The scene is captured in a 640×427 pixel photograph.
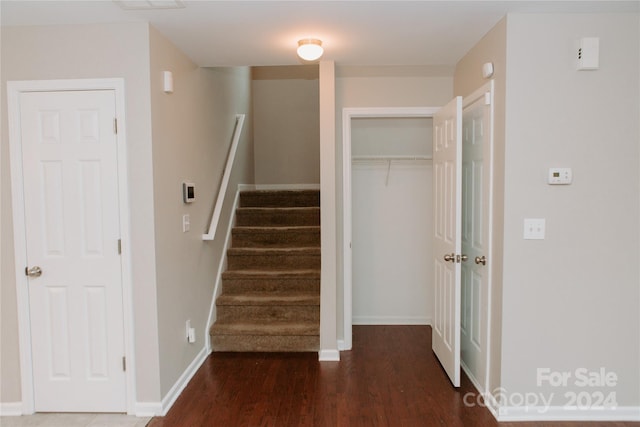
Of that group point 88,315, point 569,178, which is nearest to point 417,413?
point 569,178

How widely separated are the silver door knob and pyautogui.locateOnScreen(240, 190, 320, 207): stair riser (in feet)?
8.14

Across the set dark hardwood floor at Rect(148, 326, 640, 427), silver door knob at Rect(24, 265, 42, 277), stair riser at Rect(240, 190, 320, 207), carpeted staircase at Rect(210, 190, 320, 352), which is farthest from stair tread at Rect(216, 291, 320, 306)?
silver door knob at Rect(24, 265, 42, 277)

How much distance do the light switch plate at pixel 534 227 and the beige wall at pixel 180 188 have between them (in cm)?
222

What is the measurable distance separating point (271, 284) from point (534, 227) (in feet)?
7.73

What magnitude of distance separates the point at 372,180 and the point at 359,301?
1.26 metres

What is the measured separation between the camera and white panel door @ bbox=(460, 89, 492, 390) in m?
Result: 2.69

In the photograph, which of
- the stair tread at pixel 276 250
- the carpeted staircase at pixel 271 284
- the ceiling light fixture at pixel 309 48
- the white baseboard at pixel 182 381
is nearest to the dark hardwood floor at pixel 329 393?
the white baseboard at pixel 182 381

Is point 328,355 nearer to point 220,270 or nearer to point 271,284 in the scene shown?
point 271,284

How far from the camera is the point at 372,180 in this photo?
13.9 feet

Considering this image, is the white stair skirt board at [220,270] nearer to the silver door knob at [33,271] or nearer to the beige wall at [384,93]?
the beige wall at [384,93]

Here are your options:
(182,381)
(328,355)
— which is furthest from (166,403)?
(328,355)

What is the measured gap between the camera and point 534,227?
242cm

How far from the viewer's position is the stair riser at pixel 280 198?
16.0ft

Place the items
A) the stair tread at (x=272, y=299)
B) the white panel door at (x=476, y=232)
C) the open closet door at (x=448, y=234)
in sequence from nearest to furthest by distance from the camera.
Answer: the white panel door at (x=476, y=232) < the open closet door at (x=448, y=234) < the stair tread at (x=272, y=299)
